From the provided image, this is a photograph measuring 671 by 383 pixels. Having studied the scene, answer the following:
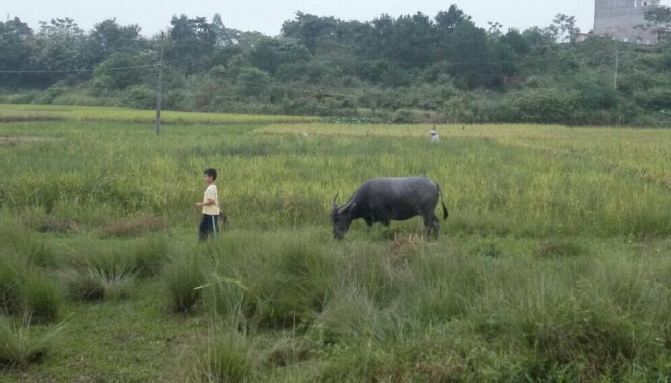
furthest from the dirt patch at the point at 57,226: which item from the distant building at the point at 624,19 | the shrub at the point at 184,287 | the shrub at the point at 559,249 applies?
the distant building at the point at 624,19

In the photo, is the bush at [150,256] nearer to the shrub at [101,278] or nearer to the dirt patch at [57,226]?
the shrub at [101,278]

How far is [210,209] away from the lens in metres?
8.32

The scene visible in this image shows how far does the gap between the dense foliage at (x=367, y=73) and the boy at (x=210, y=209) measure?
35.1 m

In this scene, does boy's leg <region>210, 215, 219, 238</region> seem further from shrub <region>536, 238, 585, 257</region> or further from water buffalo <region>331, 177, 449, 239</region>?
shrub <region>536, 238, 585, 257</region>

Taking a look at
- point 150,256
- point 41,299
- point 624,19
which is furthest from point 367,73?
point 41,299

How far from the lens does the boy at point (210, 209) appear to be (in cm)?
826

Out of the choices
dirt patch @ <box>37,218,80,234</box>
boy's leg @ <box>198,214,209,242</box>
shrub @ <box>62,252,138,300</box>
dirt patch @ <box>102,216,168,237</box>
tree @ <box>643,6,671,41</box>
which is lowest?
dirt patch @ <box>37,218,80,234</box>

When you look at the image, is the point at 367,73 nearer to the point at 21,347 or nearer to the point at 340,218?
the point at 340,218

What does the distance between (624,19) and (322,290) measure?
80402mm

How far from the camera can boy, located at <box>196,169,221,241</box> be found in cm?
826

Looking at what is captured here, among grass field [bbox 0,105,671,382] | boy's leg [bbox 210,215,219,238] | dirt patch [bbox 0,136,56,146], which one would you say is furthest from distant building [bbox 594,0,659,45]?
boy's leg [bbox 210,215,219,238]

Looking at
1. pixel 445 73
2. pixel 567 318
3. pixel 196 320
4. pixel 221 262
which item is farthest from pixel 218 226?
pixel 445 73

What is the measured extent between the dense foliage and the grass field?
108 feet

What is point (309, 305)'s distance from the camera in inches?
229
